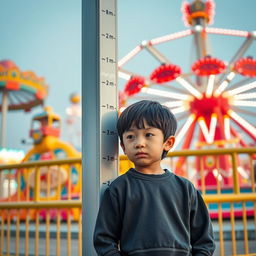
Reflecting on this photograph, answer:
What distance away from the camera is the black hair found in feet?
3.71

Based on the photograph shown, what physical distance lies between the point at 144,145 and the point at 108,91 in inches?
9.6

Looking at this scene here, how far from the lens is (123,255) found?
1.08 metres

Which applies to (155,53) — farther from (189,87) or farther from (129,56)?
(189,87)

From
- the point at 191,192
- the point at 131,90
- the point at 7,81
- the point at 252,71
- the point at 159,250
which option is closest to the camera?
the point at 159,250

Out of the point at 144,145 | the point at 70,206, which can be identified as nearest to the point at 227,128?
the point at 70,206

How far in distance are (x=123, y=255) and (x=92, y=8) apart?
2.73 ft

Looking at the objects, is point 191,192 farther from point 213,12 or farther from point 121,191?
point 213,12

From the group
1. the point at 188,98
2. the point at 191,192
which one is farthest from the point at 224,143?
the point at 191,192

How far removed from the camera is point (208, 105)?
9.15 meters

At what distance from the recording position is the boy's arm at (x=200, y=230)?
45.5 inches

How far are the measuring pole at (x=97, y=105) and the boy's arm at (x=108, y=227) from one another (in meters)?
0.07

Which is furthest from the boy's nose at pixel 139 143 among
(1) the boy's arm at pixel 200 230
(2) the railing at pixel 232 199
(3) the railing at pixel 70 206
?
(2) the railing at pixel 232 199

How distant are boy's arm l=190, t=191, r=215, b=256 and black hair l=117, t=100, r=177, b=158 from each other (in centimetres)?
25

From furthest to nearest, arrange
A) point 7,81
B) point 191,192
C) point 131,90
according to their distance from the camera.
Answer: point 7,81 < point 131,90 < point 191,192
